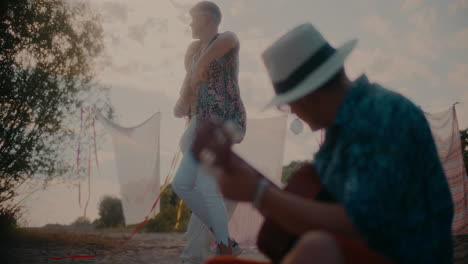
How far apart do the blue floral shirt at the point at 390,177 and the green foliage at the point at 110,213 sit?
12.8m

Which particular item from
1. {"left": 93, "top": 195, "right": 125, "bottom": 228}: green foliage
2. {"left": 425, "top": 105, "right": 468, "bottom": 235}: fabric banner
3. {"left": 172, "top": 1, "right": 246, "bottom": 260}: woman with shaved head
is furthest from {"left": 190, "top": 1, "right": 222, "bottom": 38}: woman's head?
{"left": 93, "top": 195, "right": 125, "bottom": 228}: green foliage

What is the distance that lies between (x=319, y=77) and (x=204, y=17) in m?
2.61

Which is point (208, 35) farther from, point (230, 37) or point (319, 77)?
point (319, 77)

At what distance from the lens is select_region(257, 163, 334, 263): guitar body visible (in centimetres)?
129

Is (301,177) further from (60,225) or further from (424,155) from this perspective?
(60,225)

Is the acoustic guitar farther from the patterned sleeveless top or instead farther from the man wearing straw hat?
the patterned sleeveless top

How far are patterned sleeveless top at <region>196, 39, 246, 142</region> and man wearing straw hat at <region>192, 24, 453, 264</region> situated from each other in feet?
7.11

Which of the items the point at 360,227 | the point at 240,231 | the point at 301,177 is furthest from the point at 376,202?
the point at 240,231

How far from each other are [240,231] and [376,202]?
4.86 meters

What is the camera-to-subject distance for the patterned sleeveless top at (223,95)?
3.42 meters

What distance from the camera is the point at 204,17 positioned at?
364cm

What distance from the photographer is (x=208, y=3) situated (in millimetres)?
3658

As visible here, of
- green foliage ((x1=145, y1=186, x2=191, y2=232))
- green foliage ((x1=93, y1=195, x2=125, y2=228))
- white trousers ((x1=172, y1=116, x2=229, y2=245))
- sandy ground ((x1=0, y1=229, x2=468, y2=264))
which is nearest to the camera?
white trousers ((x1=172, y1=116, x2=229, y2=245))

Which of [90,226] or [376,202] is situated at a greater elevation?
[376,202]
